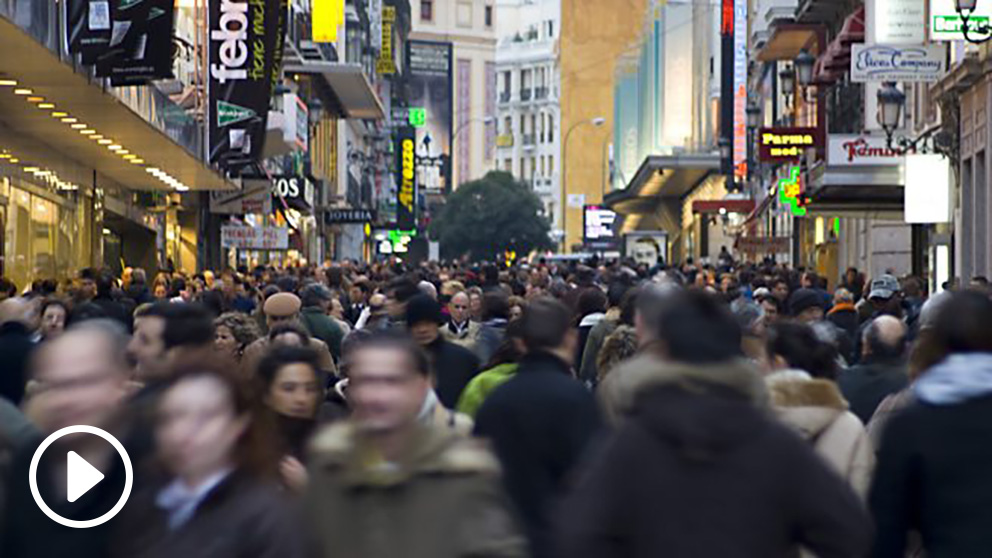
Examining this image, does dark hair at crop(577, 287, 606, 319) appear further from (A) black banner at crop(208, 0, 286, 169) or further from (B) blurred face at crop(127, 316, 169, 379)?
(A) black banner at crop(208, 0, 286, 169)

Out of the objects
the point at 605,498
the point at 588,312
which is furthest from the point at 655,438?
the point at 588,312

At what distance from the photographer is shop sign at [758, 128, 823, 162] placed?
43.6m

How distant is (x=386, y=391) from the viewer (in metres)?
6.04

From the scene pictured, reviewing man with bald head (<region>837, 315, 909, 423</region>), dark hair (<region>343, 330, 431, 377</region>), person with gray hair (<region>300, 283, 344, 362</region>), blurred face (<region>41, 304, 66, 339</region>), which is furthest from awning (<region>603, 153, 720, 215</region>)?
dark hair (<region>343, 330, 431, 377</region>)

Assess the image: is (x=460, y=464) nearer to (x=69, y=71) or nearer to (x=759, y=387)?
(x=759, y=387)

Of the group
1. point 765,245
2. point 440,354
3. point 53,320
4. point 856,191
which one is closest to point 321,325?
point 53,320

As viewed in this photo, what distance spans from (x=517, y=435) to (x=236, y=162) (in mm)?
27224

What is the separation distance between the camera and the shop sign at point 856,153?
33.4 m

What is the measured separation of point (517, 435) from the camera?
814 cm

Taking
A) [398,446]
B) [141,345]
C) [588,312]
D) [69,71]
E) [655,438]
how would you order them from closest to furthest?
[655,438], [398,446], [141,345], [588,312], [69,71]

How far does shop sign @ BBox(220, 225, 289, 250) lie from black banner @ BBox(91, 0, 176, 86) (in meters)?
15.5

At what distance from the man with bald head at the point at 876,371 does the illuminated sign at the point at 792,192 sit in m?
30.4

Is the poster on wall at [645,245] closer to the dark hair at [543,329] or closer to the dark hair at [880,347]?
the dark hair at [880,347]

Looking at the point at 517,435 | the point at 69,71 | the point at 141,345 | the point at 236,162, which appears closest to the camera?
the point at 517,435
